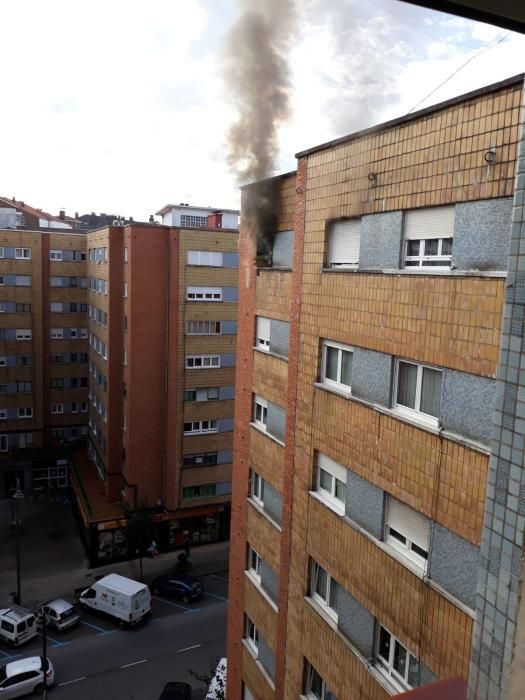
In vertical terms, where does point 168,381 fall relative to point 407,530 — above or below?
below

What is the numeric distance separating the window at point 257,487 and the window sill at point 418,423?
3.99 meters

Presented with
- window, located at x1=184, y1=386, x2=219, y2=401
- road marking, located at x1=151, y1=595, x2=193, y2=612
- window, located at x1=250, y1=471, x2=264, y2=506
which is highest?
window, located at x1=250, y1=471, x2=264, y2=506

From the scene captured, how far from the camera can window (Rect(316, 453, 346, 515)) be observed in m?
8.95

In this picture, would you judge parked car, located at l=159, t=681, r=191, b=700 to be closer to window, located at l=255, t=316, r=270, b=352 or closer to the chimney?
window, located at l=255, t=316, r=270, b=352

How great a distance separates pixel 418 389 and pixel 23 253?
1176 inches

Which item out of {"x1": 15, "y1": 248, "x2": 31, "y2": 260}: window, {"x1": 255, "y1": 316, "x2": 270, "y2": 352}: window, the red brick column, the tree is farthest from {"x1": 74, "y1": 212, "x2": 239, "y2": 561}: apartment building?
{"x1": 255, "y1": 316, "x2": 270, "y2": 352}: window

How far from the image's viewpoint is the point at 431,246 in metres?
7.00

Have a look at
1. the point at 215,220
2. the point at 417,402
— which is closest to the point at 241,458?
the point at 417,402

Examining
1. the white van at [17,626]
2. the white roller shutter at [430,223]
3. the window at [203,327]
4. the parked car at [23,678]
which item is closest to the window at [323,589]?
the white roller shutter at [430,223]

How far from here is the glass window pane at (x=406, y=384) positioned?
7.29 metres

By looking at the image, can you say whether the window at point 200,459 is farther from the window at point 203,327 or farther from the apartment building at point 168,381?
the window at point 203,327

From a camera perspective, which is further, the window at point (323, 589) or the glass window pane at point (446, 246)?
the window at point (323, 589)

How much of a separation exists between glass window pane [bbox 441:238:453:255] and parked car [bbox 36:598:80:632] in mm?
20220

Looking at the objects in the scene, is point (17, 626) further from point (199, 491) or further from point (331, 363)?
point (331, 363)
